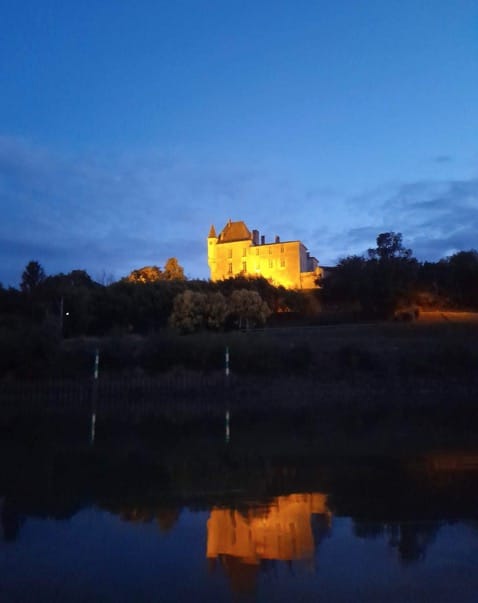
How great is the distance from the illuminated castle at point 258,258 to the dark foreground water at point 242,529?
282 ft

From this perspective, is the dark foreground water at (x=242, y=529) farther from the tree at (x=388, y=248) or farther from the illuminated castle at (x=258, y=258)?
the illuminated castle at (x=258, y=258)

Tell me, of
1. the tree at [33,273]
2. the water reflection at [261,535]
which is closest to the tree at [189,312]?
the tree at [33,273]

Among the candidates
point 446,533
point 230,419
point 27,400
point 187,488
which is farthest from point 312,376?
point 446,533

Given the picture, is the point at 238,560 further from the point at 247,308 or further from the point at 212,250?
the point at 212,250

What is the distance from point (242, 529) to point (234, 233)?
351 feet

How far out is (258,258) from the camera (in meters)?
108

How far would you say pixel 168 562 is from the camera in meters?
7.75

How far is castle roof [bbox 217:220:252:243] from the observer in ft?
373

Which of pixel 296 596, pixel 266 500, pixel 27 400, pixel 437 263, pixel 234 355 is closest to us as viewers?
pixel 296 596

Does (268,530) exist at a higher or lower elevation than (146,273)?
lower

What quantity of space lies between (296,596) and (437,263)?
232 ft

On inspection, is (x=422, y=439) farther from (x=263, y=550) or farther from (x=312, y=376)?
(x=312, y=376)

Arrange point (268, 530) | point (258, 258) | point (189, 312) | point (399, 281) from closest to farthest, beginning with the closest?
point (268, 530)
point (189, 312)
point (399, 281)
point (258, 258)

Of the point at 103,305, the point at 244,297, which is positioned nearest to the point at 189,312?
the point at 244,297
